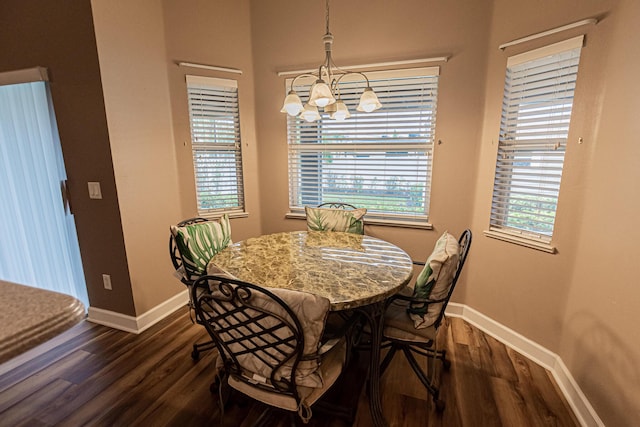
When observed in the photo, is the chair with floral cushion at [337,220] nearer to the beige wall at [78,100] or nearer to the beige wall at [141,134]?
the beige wall at [141,134]

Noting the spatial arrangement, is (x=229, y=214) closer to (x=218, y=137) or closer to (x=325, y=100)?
(x=218, y=137)

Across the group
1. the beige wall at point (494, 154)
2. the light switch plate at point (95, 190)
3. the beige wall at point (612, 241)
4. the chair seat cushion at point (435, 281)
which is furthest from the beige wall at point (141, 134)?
the beige wall at point (612, 241)

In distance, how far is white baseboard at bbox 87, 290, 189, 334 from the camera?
245 cm

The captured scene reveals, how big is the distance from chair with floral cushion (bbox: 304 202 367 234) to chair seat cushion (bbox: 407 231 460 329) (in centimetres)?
94

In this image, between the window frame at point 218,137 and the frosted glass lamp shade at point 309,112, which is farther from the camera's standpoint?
the window frame at point 218,137

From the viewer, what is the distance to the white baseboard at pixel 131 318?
2.45 m

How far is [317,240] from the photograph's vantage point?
88.5 inches

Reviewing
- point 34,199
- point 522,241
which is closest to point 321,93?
point 522,241

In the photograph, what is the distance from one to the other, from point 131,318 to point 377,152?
2544 mm

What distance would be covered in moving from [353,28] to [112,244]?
2.71 m

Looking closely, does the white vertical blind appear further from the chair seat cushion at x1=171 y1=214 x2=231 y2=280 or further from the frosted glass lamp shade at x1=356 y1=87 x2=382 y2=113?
the frosted glass lamp shade at x1=356 y1=87 x2=382 y2=113

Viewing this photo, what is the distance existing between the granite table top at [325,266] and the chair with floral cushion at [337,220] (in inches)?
8.5

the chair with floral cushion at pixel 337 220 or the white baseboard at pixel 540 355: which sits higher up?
the chair with floral cushion at pixel 337 220

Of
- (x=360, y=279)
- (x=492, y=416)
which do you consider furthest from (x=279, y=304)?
(x=492, y=416)
